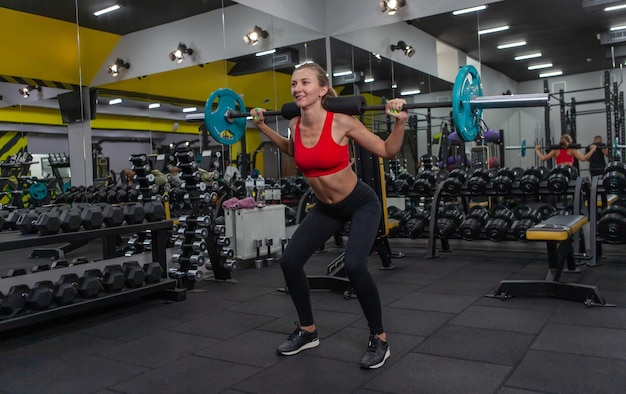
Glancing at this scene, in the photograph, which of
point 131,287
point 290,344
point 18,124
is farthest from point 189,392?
point 18,124

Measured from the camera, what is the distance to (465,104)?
2355mm

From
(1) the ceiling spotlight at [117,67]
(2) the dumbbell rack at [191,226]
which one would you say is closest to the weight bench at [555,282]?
(2) the dumbbell rack at [191,226]

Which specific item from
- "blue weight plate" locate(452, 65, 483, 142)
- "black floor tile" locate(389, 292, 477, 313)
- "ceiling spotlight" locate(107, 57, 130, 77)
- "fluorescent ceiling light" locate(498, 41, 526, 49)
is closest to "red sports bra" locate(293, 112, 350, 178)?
"blue weight plate" locate(452, 65, 483, 142)

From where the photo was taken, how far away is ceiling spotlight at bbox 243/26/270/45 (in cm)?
534

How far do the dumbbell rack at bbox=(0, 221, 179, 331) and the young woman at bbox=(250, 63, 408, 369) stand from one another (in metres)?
1.31

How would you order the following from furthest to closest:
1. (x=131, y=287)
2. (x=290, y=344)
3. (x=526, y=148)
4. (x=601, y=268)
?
1. (x=526, y=148)
2. (x=601, y=268)
3. (x=131, y=287)
4. (x=290, y=344)

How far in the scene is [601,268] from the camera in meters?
4.04

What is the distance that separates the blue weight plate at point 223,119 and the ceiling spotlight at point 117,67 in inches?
57.5

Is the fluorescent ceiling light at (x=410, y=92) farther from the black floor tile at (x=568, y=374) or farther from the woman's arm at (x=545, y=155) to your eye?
the black floor tile at (x=568, y=374)

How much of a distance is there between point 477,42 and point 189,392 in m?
5.11

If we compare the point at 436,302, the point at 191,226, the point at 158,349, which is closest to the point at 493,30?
the point at 436,302

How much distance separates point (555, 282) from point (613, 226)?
106 centimetres

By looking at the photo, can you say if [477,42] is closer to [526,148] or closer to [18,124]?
[526,148]

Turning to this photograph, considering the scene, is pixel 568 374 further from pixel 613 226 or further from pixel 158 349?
pixel 613 226
